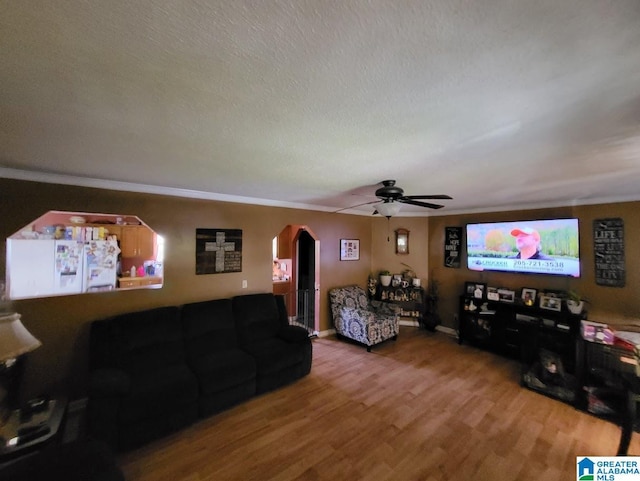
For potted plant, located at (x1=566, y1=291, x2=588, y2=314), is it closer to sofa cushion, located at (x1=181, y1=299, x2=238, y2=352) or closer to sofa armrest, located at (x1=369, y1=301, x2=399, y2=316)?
sofa armrest, located at (x1=369, y1=301, x2=399, y2=316)

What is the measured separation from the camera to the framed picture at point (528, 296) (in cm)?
380

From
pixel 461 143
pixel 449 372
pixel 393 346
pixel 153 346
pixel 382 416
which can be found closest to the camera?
pixel 461 143

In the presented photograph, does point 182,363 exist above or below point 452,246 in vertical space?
below

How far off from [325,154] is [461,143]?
94 cm

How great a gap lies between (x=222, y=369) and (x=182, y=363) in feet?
1.57

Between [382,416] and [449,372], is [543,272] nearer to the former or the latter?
[449,372]

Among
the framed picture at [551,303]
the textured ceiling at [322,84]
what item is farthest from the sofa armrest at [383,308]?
the textured ceiling at [322,84]

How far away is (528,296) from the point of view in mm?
3926

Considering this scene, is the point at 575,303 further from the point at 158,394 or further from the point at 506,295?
the point at 158,394

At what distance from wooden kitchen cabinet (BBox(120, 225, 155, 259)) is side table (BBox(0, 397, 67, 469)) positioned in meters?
2.55

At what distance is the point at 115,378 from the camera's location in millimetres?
2143

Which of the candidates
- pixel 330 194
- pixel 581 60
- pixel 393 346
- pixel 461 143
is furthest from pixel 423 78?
pixel 393 346

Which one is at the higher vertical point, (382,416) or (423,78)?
(423,78)

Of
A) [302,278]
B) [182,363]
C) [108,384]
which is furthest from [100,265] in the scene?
[302,278]
